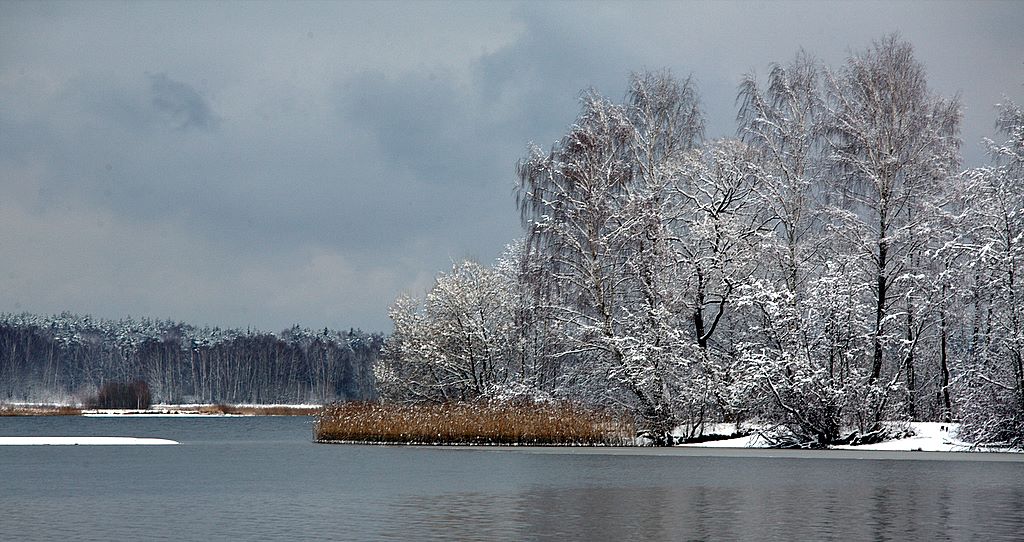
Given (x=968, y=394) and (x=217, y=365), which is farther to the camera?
(x=217, y=365)

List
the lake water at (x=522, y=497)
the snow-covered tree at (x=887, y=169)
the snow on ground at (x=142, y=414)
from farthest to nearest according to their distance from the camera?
1. the snow on ground at (x=142, y=414)
2. the snow-covered tree at (x=887, y=169)
3. the lake water at (x=522, y=497)

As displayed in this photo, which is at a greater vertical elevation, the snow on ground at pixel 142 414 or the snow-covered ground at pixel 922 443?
the snow-covered ground at pixel 922 443

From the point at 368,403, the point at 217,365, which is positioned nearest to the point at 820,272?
the point at 368,403

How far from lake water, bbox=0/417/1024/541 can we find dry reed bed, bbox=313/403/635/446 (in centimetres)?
535

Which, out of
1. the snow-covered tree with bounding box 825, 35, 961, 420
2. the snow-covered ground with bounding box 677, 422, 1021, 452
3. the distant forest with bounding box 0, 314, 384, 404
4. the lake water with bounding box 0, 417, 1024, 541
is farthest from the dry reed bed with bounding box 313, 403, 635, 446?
the distant forest with bounding box 0, 314, 384, 404

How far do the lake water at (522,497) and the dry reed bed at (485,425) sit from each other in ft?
17.6

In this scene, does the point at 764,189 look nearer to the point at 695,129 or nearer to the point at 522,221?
the point at 695,129

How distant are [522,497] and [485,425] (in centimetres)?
2345

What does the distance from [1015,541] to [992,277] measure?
25.6m

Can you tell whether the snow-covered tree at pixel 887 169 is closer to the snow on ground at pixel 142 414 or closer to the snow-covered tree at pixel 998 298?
the snow-covered tree at pixel 998 298

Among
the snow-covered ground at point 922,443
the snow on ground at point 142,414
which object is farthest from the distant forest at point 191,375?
the snow-covered ground at point 922,443

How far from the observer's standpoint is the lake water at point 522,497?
17562 millimetres

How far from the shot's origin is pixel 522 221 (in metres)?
50.3

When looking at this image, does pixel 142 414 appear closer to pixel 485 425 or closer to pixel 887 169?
pixel 485 425
